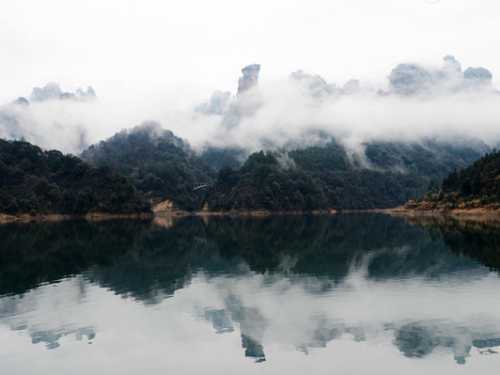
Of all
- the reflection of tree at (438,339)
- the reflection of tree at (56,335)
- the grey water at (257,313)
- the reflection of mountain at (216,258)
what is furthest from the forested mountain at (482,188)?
the reflection of tree at (56,335)

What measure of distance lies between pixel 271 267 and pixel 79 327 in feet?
120

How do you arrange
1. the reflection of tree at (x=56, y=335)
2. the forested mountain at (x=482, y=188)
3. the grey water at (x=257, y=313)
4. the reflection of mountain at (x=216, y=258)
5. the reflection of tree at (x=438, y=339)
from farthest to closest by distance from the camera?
the forested mountain at (x=482, y=188), the reflection of mountain at (x=216, y=258), the reflection of tree at (x=56, y=335), the reflection of tree at (x=438, y=339), the grey water at (x=257, y=313)

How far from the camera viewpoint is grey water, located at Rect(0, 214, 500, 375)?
110ft

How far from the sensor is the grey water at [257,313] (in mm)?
33656

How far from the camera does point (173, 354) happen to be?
117ft

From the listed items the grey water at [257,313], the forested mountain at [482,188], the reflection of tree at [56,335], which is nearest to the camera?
the grey water at [257,313]

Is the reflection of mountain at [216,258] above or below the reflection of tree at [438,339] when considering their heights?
below

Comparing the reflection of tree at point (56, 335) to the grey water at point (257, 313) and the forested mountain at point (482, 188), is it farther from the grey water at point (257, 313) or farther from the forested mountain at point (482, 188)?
the forested mountain at point (482, 188)

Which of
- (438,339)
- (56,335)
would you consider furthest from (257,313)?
(56,335)

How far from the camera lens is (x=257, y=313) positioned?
47.0m

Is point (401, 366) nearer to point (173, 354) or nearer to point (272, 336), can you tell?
point (272, 336)

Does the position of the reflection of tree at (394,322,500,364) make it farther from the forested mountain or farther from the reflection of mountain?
the forested mountain

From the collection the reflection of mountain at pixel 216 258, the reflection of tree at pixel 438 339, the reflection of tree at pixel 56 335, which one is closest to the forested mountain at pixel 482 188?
the reflection of mountain at pixel 216 258

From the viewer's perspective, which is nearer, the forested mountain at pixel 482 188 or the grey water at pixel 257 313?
the grey water at pixel 257 313
